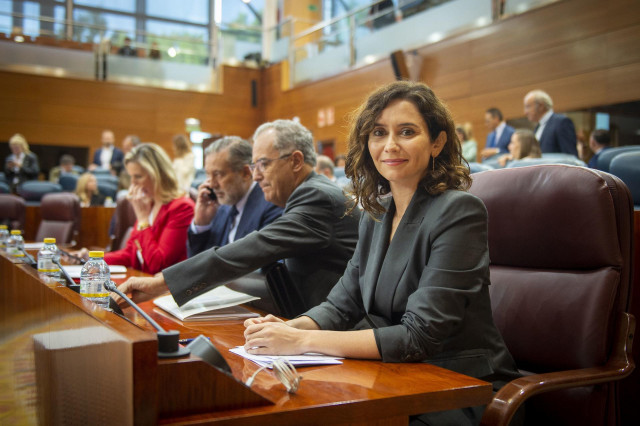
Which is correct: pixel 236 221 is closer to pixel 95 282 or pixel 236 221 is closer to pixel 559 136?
pixel 95 282

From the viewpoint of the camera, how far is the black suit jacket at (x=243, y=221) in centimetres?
239

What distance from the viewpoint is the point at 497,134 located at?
20.2ft

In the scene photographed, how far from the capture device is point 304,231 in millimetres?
1894

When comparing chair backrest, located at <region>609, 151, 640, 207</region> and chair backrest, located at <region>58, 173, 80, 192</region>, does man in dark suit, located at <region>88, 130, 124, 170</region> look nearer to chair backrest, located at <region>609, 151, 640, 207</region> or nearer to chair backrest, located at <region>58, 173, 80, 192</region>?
chair backrest, located at <region>58, 173, 80, 192</region>

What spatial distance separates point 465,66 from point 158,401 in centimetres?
684

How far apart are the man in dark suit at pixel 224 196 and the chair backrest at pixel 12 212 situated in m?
3.91

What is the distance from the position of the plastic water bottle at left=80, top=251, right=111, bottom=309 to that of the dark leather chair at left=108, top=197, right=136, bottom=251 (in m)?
2.69

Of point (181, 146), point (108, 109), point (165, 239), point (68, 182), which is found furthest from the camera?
point (108, 109)

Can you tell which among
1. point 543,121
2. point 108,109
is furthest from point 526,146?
point 108,109

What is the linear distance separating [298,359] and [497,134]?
549 cm

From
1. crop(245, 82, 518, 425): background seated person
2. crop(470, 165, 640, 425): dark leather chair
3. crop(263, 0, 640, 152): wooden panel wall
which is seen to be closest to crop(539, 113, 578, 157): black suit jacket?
crop(263, 0, 640, 152): wooden panel wall

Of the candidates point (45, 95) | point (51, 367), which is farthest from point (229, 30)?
Result: point (51, 367)

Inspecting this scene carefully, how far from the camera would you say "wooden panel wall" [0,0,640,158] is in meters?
5.53

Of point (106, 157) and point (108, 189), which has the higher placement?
point (106, 157)
